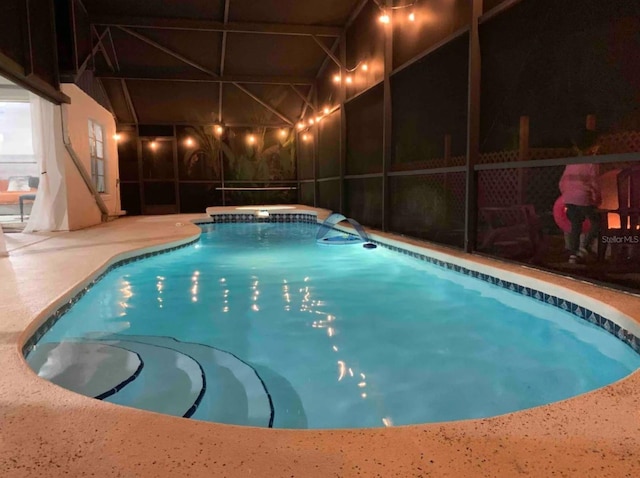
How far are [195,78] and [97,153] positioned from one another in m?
2.79

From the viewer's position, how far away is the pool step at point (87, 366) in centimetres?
223

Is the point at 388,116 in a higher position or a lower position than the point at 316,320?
higher

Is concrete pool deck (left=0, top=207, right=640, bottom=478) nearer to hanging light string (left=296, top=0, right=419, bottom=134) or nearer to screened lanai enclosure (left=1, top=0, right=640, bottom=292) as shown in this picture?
screened lanai enclosure (left=1, top=0, right=640, bottom=292)

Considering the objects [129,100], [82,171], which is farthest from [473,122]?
[129,100]

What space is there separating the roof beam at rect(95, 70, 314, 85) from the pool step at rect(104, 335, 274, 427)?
923 cm

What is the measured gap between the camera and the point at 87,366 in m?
2.48

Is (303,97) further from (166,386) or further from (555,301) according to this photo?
(166,386)

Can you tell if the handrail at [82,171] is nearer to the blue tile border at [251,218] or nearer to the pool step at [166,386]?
the blue tile border at [251,218]

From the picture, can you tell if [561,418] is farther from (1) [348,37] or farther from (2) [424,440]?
(1) [348,37]

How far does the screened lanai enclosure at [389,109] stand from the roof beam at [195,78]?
48mm

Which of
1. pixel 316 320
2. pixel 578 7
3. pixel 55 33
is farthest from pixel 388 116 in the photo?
pixel 55 33

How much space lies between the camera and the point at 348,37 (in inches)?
364

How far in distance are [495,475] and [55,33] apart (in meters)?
8.49

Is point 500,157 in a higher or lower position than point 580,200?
higher
